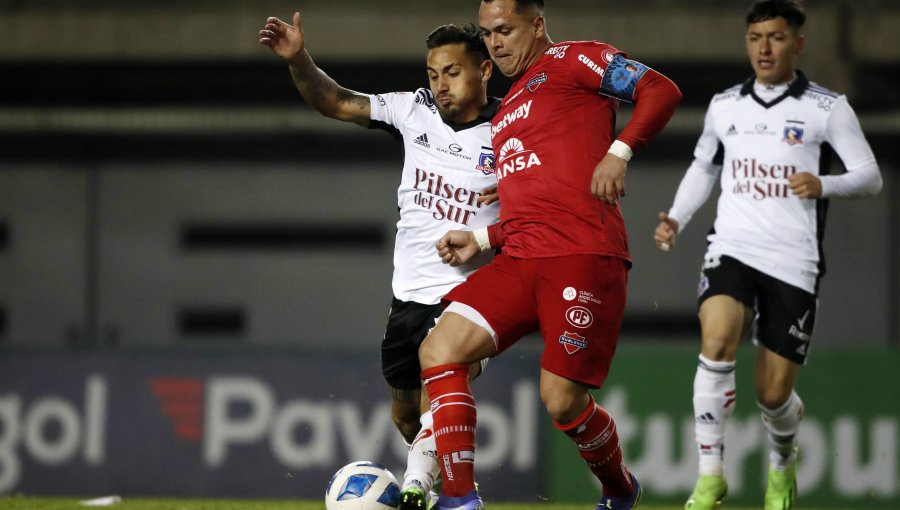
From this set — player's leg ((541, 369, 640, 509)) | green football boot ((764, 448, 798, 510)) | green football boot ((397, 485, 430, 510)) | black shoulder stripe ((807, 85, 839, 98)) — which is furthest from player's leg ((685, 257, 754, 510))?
green football boot ((397, 485, 430, 510))

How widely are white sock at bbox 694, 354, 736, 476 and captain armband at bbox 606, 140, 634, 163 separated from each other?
1.67 metres

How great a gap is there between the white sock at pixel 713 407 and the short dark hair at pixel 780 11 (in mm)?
1690

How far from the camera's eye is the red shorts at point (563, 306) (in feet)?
16.6

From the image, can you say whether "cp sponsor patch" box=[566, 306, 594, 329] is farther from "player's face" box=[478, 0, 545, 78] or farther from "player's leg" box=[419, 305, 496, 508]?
"player's face" box=[478, 0, 545, 78]

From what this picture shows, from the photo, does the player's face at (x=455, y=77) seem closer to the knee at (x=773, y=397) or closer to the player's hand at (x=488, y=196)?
the player's hand at (x=488, y=196)

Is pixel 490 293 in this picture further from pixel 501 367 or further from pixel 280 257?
pixel 280 257

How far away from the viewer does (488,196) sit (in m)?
5.73

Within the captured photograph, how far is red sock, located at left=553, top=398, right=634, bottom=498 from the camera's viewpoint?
5.22m

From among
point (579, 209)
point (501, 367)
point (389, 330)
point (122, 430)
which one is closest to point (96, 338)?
point (122, 430)

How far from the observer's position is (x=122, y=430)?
32.4 feet

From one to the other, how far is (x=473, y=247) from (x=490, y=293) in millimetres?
411

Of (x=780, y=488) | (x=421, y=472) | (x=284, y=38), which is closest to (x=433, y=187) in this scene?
(x=284, y=38)

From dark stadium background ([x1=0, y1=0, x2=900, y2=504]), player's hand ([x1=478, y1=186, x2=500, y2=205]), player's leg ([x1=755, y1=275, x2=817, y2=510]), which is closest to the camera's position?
player's hand ([x1=478, y1=186, x2=500, y2=205])

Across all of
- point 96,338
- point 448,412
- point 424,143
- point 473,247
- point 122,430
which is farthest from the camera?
point 96,338
